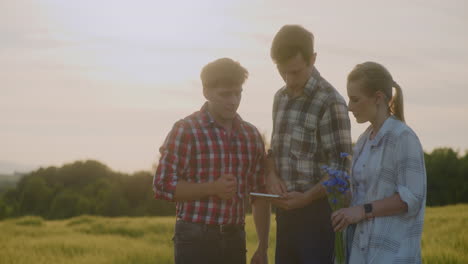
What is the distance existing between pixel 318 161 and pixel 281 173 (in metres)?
0.32

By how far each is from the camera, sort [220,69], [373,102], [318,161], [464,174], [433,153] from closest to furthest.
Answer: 1. [373,102]
2. [220,69]
3. [318,161]
4. [464,174]
5. [433,153]

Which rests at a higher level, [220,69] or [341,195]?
[220,69]

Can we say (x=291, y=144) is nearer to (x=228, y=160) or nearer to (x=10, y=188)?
(x=228, y=160)

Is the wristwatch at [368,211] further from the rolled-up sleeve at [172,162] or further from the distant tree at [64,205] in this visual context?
the distant tree at [64,205]

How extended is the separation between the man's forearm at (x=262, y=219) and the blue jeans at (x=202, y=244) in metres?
0.47

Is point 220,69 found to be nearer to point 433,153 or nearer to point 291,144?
point 291,144

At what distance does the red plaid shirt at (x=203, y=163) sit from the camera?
12.4 ft

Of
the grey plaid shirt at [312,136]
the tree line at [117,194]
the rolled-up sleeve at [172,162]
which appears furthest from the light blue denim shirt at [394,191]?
the tree line at [117,194]

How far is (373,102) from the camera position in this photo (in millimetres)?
3508

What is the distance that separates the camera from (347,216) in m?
3.46

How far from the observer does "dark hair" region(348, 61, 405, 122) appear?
11.3 feet

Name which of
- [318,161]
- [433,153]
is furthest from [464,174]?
[318,161]

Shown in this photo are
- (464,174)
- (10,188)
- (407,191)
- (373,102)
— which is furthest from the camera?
(10,188)

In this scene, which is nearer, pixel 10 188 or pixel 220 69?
pixel 220 69
